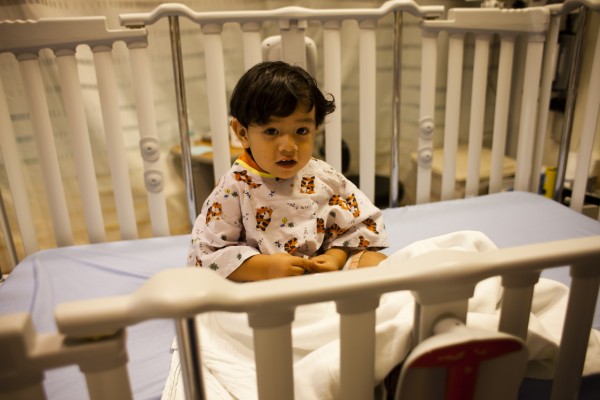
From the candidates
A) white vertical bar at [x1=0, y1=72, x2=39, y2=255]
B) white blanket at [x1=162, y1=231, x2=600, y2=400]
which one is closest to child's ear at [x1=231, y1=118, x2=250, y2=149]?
white blanket at [x1=162, y1=231, x2=600, y2=400]

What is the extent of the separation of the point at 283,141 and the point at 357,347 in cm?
49

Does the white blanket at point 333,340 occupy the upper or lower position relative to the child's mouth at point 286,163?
lower

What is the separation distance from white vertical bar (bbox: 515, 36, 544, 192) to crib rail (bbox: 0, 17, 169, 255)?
3.68 feet

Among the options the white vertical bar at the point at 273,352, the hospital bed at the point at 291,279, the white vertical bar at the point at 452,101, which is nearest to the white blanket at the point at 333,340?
the hospital bed at the point at 291,279

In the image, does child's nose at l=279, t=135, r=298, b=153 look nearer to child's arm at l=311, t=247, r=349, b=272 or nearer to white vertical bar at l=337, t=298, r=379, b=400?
child's arm at l=311, t=247, r=349, b=272

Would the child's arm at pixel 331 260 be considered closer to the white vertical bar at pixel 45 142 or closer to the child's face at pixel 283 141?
the child's face at pixel 283 141

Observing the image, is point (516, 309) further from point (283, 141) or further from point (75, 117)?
point (75, 117)

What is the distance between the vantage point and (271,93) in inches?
35.8

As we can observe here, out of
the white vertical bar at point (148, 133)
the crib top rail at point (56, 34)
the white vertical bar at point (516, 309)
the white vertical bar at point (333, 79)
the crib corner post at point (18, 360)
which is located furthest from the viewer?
the white vertical bar at point (333, 79)

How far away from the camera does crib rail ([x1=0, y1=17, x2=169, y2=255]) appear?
126 centimetres

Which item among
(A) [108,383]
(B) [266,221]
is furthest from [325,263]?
(A) [108,383]

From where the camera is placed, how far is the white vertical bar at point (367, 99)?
1466 millimetres

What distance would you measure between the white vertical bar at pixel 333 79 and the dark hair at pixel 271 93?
504 millimetres

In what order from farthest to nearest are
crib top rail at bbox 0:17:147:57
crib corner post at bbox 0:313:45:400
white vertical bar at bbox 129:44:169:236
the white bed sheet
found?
white vertical bar at bbox 129:44:169:236
crib top rail at bbox 0:17:147:57
the white bed sheet
crib corner post at bbox 0:313:45:400
